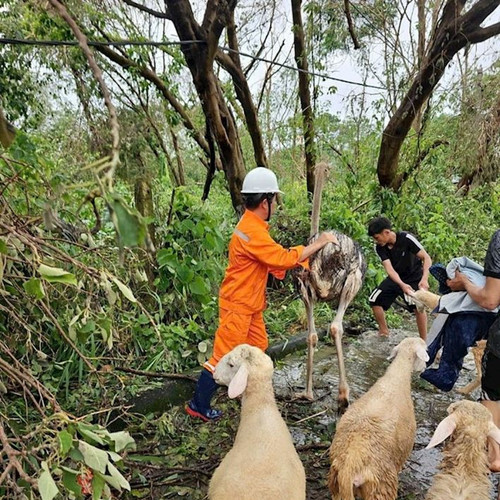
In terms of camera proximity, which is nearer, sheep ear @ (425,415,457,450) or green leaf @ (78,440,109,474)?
green leaf @ (78,440,109,474)

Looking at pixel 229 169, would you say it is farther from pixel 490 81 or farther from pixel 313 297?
pixel 490 81

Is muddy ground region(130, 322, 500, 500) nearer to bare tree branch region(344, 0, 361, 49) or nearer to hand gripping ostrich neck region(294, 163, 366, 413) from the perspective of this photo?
hand gripping ostrich neck region(294, 163, 366, 413)

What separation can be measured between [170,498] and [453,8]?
7.27 m

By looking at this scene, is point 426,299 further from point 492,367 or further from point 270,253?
point 270,253

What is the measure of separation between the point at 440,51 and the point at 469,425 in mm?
5894

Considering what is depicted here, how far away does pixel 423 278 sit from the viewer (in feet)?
17.1

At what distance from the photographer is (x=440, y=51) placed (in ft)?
21.5

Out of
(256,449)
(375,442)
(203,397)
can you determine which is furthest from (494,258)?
(203,397)

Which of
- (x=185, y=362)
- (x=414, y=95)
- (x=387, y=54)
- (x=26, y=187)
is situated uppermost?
(x=387, y=54)

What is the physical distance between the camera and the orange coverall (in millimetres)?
3387

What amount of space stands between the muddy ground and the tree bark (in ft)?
13.0

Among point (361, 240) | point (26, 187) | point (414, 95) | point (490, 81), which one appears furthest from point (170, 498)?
point (490, 81)

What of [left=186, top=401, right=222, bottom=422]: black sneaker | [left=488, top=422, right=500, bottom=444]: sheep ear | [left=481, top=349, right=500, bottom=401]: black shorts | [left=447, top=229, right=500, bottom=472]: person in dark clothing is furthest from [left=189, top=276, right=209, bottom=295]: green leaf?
[left=488, top=422, right=500, bottom=444]: sheep ear

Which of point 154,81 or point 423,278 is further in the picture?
point 154,81
